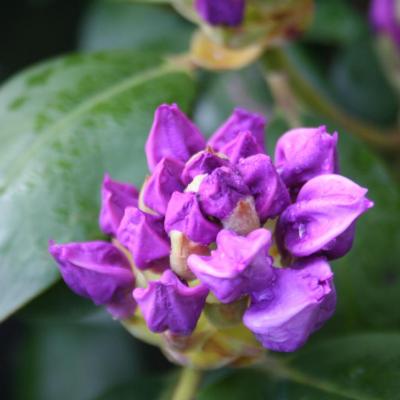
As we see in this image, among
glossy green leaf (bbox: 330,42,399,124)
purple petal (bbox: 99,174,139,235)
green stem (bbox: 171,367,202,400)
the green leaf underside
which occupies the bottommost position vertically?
glossy green leaf (bbox: 330,42,399,124)

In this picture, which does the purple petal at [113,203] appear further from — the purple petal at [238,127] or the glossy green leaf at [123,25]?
the glossy green leaf at [123,25]

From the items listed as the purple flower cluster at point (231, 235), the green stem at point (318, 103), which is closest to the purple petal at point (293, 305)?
the purple flower cluster at point (231, 235)

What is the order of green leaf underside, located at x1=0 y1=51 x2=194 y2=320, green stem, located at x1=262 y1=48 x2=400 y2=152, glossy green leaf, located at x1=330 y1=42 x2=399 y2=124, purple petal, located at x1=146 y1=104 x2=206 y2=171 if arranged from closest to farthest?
purple petal, located at x1=146 y1=104 x2=206 y2=171, green leaf underside, located at x1=0 y1=51 x2=194 y2=320, green stem, located at x1=262 y1=48 x2=400 y2=152, glossy green leaf, located at x1=330 y1=42 x2=399 y2=124

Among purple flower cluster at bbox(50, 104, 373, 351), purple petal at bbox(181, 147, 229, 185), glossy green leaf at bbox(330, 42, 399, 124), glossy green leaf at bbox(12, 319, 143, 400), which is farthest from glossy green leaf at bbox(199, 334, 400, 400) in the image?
glossy green leaf at bbox(330, 42, 399, 124)

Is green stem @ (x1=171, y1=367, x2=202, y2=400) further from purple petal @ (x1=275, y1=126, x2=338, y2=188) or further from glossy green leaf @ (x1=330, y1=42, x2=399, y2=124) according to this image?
glossy green leaf @ (x1=330, y1=42, x2=399, y2=124)

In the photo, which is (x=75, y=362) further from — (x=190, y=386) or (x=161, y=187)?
(x=161, y=187)

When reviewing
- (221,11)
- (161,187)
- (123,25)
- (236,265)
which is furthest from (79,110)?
(123,25)
